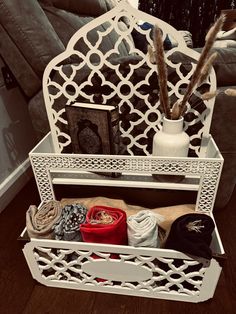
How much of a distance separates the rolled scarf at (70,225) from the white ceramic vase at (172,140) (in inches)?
13.2

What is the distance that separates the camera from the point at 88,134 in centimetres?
92

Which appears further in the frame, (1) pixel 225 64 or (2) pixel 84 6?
(2) pixel 84 6

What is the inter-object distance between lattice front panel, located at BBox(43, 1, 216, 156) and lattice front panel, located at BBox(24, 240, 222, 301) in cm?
39

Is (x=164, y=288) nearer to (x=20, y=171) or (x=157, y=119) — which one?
(x=157, y=119)

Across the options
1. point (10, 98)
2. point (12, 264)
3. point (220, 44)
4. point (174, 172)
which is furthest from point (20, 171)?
point (220, 44)

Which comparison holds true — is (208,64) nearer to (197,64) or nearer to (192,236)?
(197,64)

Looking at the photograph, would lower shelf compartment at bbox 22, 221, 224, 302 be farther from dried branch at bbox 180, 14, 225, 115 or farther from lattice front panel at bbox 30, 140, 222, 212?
dried branch at bbox 180, 14, 225, 115

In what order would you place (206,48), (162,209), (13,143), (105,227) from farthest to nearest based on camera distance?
(13,143) → (162,209) → (105,227) → (206,48)

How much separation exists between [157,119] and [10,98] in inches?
30.8

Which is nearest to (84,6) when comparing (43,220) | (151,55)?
(151,55)

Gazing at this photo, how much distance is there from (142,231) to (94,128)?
1.21ft

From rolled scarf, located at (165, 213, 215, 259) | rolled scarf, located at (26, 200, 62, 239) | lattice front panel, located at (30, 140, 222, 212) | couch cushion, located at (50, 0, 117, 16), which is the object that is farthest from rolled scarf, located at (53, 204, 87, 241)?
couch cushion, located at (50, 0, 117, 16)

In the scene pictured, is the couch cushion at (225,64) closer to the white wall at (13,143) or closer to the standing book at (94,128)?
the standing book at (94,128)

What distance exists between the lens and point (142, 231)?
76 cm
